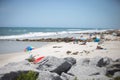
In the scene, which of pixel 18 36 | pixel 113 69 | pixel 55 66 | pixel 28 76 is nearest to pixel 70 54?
pixel 113 69

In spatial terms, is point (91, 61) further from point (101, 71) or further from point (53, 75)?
point (53, 75)

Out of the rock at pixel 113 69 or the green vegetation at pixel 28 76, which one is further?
the rock at pixel 113 69

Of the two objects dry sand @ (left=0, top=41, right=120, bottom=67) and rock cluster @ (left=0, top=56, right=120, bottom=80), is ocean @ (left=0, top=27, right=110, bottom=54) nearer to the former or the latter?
dry sand @ (left=0, top=41, right=120, bottom=67)

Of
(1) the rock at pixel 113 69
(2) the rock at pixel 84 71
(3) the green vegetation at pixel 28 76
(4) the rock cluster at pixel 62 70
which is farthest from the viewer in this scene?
(1) the rock at pixel 113 69

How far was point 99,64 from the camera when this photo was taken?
6.82 m

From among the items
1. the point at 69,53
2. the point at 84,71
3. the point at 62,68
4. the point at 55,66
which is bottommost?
the point at 69,53

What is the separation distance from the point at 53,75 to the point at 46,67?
1.12 m

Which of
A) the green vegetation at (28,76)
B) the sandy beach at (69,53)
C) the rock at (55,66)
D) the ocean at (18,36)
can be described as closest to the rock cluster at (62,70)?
the rock at (55,66)

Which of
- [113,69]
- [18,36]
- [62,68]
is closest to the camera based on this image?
[62,68]

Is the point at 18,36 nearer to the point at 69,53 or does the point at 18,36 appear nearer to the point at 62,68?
the point at 69,53

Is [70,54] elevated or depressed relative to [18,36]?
elevated

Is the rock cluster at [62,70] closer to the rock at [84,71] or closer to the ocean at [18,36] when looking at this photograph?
the rock at [84,71]

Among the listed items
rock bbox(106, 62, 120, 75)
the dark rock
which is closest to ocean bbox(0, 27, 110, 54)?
the dark rock

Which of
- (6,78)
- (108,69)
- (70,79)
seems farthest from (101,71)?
(6,78)
